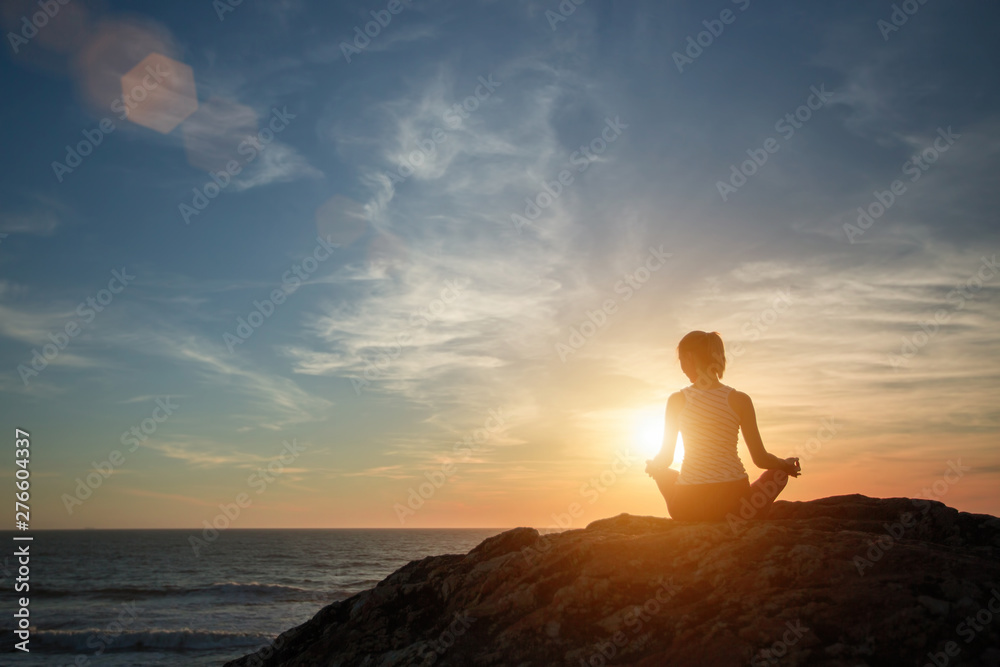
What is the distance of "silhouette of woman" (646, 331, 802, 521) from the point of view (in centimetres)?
503

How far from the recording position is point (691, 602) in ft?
12.2

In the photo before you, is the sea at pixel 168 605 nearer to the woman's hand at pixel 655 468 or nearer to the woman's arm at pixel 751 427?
the woman's hand at pixel 655 468

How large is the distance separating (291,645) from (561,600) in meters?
2.57

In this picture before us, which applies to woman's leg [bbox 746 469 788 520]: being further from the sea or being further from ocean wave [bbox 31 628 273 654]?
ocean wave [bbox 31 628 273 654]

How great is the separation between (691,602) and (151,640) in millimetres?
30260

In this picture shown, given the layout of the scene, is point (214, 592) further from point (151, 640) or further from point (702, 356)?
point (702, 356)

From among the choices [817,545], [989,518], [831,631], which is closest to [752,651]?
[831,631]

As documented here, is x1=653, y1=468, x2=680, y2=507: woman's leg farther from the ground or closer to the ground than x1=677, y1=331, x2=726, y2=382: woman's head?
closer to the ground

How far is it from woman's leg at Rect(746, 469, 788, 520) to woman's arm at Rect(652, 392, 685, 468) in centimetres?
75

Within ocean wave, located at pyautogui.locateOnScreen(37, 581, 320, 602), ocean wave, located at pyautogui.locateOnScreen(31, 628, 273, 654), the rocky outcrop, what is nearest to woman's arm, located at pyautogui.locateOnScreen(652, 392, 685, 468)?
the rocky outcrop

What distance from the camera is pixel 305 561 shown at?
70438 mm

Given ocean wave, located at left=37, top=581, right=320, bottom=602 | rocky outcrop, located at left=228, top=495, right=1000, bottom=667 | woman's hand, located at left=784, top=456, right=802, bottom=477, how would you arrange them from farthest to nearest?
ocean wave, located at left=37, top=581, right=320, bottom=602, woman's hand, located at left=784, top=456, right=802, bottom=477, rocky outcrop, located at left=228, top=495, right=1000, bottom=667

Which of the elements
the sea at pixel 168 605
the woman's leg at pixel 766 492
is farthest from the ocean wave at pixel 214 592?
the woman's leg at pixel 766 492

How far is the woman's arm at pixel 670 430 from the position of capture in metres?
5.32
